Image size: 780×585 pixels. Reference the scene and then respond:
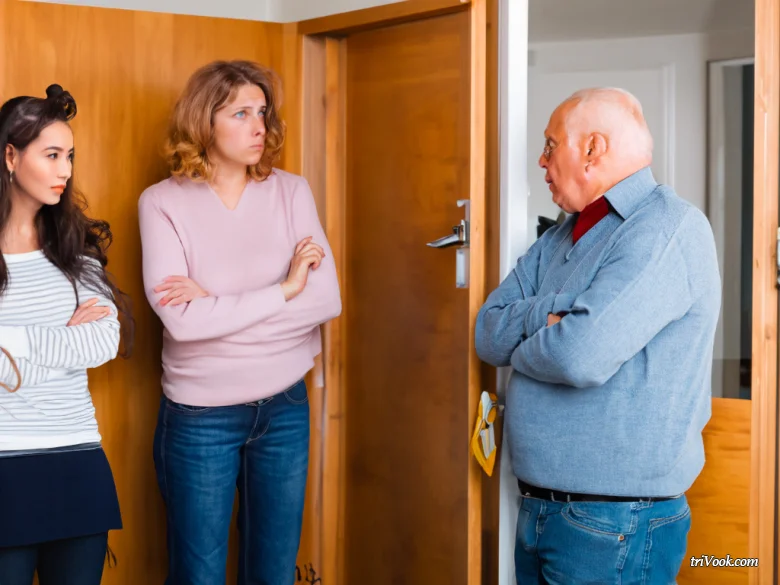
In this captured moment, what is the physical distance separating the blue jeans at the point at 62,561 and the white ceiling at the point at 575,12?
1.50 m

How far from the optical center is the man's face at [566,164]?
198 centimetres

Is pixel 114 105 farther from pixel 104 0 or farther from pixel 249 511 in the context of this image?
pixel 249 511

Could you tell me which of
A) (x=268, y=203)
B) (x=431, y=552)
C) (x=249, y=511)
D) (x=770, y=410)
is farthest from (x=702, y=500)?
(x=268, y=203)

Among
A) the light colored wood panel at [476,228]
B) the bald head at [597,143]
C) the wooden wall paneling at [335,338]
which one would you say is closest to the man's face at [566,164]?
the bald head at [597,143]

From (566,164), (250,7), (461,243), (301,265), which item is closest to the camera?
(566,164)

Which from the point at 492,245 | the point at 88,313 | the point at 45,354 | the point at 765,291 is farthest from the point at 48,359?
the point at 765,291

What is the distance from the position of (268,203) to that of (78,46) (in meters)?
0.67

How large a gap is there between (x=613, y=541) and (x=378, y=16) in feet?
5.04

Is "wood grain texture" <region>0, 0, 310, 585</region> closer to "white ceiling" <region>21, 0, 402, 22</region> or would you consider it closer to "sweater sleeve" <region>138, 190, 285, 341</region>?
"white ceiling" <region>21, 0, 402, 22</region>

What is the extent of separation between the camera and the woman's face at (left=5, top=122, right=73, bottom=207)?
1980 mm

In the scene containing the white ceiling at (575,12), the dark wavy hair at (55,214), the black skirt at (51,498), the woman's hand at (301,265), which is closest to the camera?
the black skirt at (51,498)

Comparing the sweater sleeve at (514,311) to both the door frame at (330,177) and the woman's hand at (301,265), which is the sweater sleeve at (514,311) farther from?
the door frame at (330,177)

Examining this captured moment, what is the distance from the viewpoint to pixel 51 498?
1897mm

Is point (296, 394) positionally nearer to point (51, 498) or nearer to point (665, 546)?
point (51, 498)
